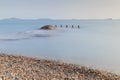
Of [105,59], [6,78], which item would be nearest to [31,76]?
[6,78]

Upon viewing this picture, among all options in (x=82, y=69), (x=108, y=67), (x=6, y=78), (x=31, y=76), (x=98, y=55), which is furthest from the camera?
(x=98, y=55)

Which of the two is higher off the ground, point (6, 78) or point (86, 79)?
point (6, 78)

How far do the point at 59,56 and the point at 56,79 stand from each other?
12118mm

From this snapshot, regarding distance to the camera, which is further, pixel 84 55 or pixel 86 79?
pixel 84 55

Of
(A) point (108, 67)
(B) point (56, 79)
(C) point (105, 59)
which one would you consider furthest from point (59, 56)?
(B) point (56, 79)

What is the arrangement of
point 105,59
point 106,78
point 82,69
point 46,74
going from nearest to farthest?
point 46,74, point 106,78, point 82,69, point 105,59

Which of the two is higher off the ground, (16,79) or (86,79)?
(16,79)

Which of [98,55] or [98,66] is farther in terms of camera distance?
[98,55]

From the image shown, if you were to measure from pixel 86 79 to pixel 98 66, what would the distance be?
6.30m

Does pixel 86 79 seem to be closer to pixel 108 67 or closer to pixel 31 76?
pixel 31 76

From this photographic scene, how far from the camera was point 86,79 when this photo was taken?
49.8 feet

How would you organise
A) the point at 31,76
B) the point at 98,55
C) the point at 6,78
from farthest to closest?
the point at 98,55 → the point at 31,76 → the point at 6,78

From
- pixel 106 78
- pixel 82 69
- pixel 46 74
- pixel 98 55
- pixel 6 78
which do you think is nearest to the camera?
pixel 6 78

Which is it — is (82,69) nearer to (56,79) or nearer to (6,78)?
(56,79)
